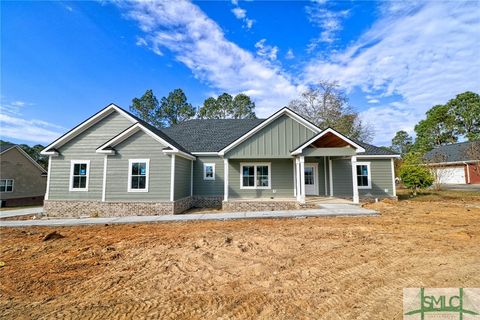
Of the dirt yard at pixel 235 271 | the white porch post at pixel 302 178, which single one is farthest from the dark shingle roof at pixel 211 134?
the dirt yard at pixel 235 271

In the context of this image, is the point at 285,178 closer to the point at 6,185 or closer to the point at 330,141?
the point at 330,141

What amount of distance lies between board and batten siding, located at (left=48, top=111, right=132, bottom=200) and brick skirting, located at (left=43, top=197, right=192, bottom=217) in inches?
13.2

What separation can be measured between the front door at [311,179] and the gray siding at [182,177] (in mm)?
7862

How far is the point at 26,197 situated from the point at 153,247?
92.8 ft

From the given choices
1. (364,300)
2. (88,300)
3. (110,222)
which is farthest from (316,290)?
(110,222)

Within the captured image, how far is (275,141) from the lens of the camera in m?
14.0

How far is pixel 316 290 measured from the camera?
3.85 meters

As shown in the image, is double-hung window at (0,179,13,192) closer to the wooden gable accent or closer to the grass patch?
the wooden gable accent

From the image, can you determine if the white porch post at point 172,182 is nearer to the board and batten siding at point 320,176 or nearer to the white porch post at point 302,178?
the white porch post at point 302,178

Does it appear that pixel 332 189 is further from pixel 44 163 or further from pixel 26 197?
pixel 44 163

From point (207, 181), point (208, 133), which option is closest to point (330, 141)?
point (207, 181)

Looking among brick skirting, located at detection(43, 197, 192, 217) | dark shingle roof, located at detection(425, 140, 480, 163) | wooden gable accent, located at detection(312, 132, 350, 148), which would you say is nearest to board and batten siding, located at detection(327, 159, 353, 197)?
wooden gable accent, located at detection(312, 132, 350, 148)

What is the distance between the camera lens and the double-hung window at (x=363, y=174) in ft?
51.3

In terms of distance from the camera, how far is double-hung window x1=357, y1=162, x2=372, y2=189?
15641mm
